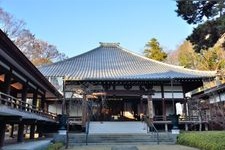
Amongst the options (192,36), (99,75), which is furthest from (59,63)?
(192,36)

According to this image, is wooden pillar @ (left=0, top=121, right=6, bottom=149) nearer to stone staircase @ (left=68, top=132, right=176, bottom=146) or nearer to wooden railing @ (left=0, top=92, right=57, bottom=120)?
wooden railing @ (left=0, top=92, right=57, bottom=120)

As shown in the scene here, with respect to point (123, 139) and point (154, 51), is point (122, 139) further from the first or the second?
point (154, 51)

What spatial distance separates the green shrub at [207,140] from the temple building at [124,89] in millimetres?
5848

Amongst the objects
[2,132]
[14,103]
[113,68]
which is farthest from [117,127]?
[14,103]

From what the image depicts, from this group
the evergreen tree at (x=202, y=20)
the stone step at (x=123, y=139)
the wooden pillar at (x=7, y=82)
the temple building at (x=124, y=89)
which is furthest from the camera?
the temple building at (x=124, y=89)

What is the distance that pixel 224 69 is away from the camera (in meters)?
32.6

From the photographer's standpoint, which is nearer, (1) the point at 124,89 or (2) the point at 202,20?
(2) the point at 202,20

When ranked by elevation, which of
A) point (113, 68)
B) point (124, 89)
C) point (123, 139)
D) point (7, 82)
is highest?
point (113, 68)

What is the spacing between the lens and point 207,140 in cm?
1300

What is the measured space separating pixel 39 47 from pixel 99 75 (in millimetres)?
17932

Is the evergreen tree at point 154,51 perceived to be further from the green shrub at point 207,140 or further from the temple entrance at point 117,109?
the green shrub at point 207,140

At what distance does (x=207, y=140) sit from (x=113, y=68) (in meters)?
13.6

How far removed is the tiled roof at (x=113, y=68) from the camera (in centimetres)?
2234

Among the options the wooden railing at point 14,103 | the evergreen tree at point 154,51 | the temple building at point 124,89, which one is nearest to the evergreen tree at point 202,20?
the wooden railing at point 14,103
